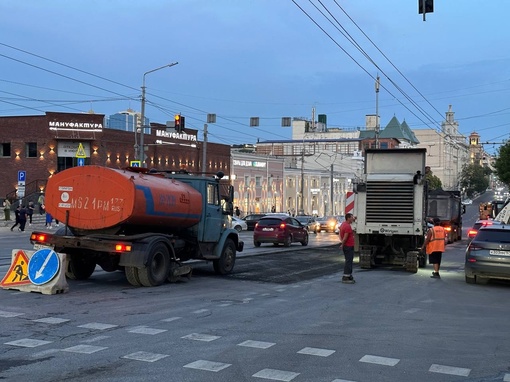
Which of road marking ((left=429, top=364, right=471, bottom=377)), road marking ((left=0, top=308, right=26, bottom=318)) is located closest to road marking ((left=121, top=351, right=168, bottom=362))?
road marking ((left=429, top=364, right=471, bottom=377))

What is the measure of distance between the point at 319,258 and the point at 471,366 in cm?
1567

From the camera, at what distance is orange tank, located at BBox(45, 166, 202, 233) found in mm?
12688

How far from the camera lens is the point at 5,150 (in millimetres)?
56969

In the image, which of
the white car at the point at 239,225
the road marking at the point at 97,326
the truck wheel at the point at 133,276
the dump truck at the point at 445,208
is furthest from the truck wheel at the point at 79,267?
the white car at the point at 239,225

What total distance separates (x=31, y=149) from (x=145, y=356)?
52794 mm

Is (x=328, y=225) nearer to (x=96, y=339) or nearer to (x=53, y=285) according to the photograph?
(x=53, y=285)

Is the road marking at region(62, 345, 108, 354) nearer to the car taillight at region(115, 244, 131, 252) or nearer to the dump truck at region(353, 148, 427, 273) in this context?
the car taillight at region(115, 244, 131, 252)

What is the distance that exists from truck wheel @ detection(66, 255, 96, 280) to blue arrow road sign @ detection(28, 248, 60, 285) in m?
1.98

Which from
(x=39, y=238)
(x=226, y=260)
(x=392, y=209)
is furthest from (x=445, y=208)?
(x=39, y=238)

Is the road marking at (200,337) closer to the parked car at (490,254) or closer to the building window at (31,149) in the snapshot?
the parked car at (490,254)

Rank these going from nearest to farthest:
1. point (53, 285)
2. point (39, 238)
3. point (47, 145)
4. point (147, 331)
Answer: point (147, 331)
point (53, 285)
point (39, 238)
point (47, 145)

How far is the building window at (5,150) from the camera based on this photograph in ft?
186

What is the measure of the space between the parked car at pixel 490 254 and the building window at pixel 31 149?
48236 millimetres

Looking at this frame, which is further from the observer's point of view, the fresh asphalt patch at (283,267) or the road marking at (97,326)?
the fresh asphalt patch at (283,267)
